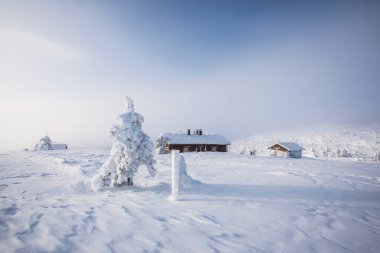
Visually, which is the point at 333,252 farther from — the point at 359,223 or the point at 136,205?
the point at 136,205

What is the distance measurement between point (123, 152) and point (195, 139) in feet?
152

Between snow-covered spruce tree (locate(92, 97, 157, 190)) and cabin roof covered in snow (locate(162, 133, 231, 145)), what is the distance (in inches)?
1675

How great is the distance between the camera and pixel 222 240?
16.9 feet

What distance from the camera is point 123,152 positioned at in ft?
34.7

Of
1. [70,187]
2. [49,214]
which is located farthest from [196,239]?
[70,187]

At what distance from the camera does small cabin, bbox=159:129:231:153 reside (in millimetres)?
54500

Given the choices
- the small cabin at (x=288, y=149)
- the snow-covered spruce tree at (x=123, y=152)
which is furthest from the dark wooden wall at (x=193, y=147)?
the snow-covered spruce tree at (x=123, y=152)

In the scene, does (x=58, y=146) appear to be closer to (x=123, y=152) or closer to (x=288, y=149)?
(x=123, y=152)

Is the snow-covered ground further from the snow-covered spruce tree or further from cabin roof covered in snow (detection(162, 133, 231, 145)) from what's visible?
cabin roof covered in snow (detection(162, 133, 231, 145))

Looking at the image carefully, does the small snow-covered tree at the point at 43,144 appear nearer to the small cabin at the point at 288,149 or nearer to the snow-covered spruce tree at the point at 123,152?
the snow-covered spruce tree at the point at 123,152

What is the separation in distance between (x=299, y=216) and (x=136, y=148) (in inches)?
314

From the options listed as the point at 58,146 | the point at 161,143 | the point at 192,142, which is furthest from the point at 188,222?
the point at 58,146

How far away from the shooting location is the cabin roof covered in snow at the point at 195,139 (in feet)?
180

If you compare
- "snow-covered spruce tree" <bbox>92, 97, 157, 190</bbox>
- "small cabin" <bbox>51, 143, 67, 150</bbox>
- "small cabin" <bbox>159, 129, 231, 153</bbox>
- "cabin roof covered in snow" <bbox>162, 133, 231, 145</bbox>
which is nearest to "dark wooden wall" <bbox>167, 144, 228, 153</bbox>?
"small cabin" <bbox>159, 129, 231, 153</bbox>
